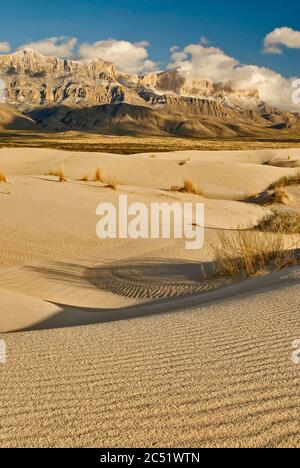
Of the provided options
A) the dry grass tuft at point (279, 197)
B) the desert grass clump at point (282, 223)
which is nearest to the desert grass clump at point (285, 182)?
the dry grass tuft at point (279, 197)

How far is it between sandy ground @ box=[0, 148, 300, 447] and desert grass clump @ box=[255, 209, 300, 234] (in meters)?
2.56

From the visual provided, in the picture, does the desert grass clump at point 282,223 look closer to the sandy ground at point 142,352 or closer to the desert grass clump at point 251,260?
the sandy ground at point 142,352

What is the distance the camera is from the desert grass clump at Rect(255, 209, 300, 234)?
35.6 ft

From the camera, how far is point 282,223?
1101cm

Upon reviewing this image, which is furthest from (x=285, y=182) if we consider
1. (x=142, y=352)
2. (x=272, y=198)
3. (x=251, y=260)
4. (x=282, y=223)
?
(x=142, y=352)

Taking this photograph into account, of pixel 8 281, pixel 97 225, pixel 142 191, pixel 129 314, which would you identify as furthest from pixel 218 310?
pixel 142 191

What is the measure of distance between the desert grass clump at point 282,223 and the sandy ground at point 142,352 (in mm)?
2558

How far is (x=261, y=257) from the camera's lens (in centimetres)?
719

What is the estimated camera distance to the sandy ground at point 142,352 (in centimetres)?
219

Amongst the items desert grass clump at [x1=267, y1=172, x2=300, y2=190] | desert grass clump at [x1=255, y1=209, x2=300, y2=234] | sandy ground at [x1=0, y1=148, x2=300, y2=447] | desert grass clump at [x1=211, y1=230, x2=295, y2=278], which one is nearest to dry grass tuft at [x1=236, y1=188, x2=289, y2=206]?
desert grass clump at [x1=267, y1=172, x2=300, y2=190]

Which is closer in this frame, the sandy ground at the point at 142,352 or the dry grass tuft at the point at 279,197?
the sandy ground at the point at 142,352

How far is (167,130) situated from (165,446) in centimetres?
19863
